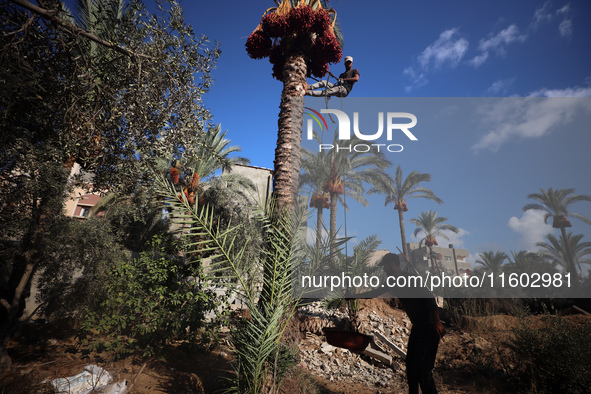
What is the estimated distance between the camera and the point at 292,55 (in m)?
6.34

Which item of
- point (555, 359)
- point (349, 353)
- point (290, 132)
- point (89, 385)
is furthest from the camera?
point (349, 353)

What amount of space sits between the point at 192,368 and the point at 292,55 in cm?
690

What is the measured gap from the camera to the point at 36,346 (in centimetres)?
591

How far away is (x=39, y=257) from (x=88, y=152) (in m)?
2.64

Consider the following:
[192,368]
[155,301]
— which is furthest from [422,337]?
[155,301]

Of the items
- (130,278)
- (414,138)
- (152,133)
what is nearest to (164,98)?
(152,133)

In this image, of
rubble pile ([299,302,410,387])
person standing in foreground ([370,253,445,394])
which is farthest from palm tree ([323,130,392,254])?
person standing in foreground ([370,253,445,394])

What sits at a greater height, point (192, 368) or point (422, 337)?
point (422, 337)

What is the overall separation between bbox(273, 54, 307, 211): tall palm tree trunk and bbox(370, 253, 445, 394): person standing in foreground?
254 cm

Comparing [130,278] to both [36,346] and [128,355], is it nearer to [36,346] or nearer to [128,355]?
[128,355]

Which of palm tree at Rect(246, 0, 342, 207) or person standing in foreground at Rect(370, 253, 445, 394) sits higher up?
palm tree at Rect(246, 0, 342, 207)

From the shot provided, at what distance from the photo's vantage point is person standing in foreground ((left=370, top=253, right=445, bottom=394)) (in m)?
3.87

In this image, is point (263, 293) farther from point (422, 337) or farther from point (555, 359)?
point (555, 359)

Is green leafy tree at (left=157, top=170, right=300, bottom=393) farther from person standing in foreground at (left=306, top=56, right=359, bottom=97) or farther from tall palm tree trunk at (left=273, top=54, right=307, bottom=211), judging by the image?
person standing in foreground at (left=306, top=56, right=359, bottom=97)
